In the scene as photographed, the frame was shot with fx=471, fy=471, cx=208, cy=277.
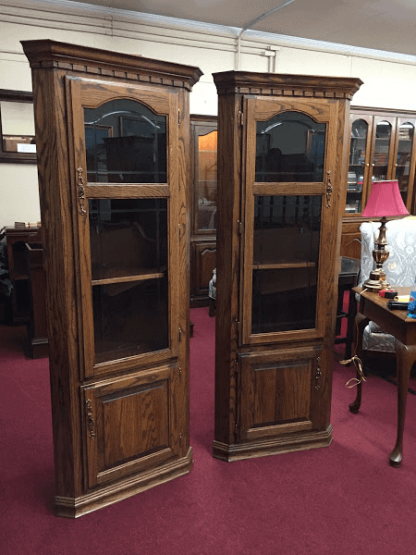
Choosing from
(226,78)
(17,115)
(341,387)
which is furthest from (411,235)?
(17,115)

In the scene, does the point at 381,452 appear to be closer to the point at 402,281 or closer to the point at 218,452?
the point at 218,452

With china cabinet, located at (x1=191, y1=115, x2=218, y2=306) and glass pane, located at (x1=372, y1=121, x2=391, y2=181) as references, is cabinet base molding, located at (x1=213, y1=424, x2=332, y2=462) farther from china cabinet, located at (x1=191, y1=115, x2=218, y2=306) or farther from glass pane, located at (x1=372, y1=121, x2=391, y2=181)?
glass pane, located at (x1=372, y1=121, x2=391, y2=181)

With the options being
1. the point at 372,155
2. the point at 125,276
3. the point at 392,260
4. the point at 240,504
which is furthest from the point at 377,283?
the point at 372,155

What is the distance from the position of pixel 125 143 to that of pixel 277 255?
0.90 metres

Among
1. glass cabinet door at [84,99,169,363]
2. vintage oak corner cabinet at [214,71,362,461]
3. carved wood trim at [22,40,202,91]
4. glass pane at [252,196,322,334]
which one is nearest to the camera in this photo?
carved wood trim at [22,40,202,91]

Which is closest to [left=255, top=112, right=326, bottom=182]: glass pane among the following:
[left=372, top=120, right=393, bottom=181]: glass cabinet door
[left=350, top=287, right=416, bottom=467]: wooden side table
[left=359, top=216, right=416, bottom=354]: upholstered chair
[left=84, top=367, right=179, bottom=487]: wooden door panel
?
[left=350, top=287, right=416, bottom=467]: wooden side table

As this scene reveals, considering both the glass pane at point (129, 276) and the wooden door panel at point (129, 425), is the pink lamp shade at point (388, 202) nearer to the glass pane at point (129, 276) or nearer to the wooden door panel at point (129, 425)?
the glass pane at point (129, 276)

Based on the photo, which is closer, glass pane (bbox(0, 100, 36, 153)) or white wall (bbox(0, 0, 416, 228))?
white wall (bbox(0, 0, 416, 228))

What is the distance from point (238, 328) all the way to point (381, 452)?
40.5 inches

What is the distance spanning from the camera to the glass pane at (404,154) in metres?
5.72

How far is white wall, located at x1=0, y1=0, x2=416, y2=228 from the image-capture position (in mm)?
4027

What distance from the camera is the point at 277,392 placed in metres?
2.40

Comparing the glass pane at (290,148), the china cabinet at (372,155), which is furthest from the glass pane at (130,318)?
the china cabinet at (372,155)

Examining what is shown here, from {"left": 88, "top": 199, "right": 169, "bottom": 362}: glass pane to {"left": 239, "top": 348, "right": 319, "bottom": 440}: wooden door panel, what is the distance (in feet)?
1.74
